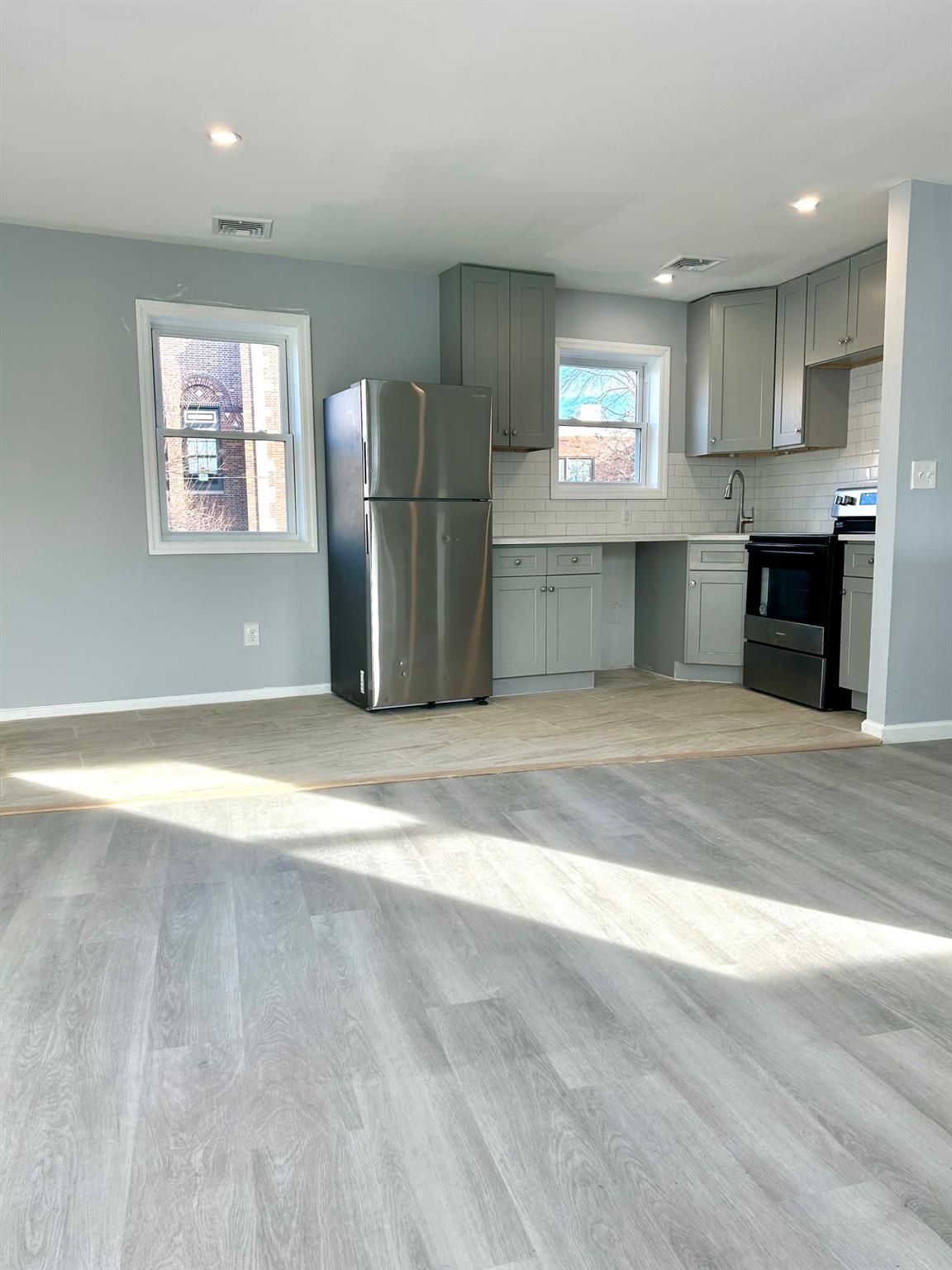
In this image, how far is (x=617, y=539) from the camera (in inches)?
203

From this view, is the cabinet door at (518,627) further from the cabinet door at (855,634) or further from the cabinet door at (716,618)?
the cabinet door at (855,634)

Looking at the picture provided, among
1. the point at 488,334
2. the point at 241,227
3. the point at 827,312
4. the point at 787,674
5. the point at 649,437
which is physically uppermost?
the point at 241,227

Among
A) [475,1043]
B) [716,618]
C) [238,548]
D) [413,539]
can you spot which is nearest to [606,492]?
[716,618]

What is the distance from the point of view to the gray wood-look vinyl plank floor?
123 cm

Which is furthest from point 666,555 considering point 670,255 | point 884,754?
point 884,754

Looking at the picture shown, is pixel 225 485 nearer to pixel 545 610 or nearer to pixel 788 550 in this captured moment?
pixel 545 610

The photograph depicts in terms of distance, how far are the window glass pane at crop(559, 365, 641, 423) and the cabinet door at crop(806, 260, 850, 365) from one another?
117 centimetres

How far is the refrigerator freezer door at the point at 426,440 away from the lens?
4344 mm

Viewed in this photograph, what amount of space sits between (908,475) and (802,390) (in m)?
1.42

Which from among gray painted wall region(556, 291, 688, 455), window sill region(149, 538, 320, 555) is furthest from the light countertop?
window sill region(149, 538, 320, 555)

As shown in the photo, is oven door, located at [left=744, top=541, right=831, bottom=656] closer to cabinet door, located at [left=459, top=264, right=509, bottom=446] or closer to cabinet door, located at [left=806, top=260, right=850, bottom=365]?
cabinet door, located at [left=806, top=260, right=850, bottom=365]

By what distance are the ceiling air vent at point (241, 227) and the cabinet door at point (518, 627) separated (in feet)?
6.83

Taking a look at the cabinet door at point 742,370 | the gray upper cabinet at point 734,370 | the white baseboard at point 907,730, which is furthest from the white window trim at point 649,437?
Answer: the white baseboard at point 907,730

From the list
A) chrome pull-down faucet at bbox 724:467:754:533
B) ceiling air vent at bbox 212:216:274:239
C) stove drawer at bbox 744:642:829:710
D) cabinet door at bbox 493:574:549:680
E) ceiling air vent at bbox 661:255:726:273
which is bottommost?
stove drawer at bbox 744:642:829:710
